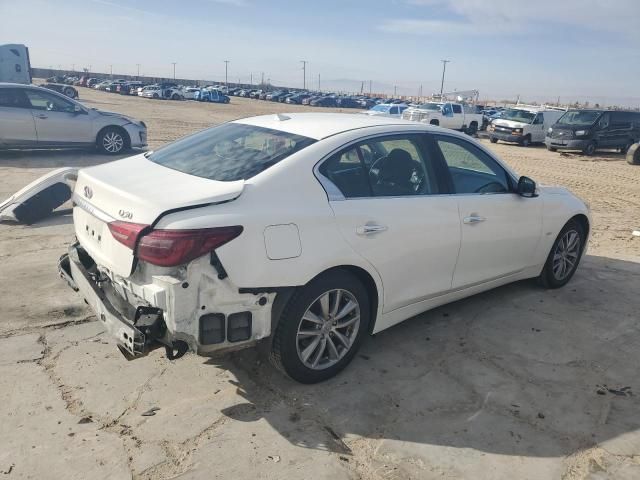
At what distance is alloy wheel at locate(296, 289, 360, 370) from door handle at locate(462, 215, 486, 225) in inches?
46.0

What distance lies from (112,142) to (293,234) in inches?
439

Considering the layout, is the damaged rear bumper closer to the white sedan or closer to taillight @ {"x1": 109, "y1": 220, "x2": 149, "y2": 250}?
the white sedan

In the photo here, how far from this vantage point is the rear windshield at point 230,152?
325 centimetres

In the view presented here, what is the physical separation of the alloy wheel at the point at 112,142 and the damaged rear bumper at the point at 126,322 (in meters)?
10.2

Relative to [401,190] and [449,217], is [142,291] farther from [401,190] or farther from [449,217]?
[449,217]

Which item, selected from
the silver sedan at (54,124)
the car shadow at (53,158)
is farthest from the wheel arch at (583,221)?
the silver sedan at (54,124)

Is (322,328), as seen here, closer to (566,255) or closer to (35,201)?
(566,255)

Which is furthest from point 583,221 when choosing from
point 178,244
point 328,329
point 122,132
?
point 122,132

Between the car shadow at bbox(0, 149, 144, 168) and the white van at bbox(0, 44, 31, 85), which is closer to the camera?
the car shadow at bbox(0, 149, 144, 168)

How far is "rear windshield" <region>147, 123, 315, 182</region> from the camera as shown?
3.25m

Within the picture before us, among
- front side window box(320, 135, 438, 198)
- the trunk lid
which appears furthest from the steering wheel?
the trunk lid

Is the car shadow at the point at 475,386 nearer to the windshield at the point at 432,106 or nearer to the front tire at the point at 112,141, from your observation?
the front tire at the point at 112,141

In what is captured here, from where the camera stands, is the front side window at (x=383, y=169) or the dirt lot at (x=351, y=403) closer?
the dirt lot at (x=351, y=403)

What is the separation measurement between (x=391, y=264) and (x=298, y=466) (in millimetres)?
1433
